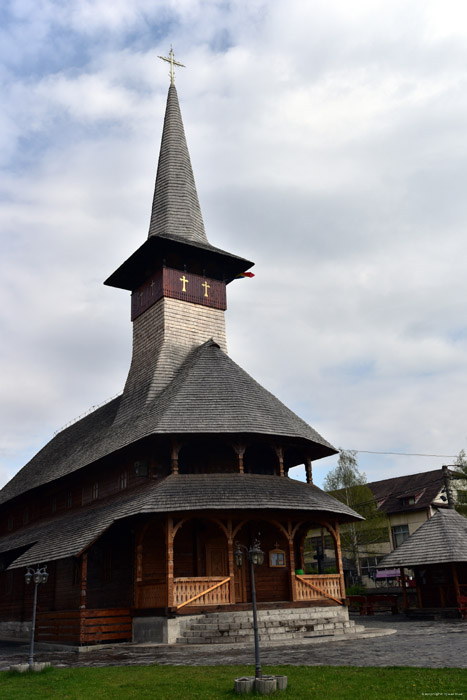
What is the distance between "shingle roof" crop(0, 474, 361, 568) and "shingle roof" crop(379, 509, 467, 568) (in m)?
4.00

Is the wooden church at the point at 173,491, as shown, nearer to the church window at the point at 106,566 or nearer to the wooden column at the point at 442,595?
the church window at the point at 106,566

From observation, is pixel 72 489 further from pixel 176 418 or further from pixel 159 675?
pixel 159 675

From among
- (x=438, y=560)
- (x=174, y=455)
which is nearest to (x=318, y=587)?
(x=438, y=560)

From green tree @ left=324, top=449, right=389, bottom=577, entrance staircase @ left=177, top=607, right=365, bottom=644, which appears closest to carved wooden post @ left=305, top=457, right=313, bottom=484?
entrance staircase @ left=177, top=607, right=365, bottom=644

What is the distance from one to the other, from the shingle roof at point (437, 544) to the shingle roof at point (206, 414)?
5.25 m

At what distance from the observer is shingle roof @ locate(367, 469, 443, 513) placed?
53544 millimetres

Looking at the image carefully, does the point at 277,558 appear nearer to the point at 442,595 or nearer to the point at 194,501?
the point at 194,501

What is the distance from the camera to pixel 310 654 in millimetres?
15195

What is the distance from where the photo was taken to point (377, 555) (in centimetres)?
5538

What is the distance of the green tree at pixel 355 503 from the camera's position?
49594 millimetres

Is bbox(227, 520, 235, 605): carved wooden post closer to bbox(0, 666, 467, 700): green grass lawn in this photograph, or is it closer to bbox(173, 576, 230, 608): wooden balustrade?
bbox(173, 576, 230, 608): wooden balustrade

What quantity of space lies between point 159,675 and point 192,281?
850 inches

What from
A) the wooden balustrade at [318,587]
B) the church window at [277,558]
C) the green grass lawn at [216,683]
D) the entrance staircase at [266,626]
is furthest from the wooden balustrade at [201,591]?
the green grass lawn at [216,683]

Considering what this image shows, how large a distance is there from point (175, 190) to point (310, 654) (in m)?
26.5
